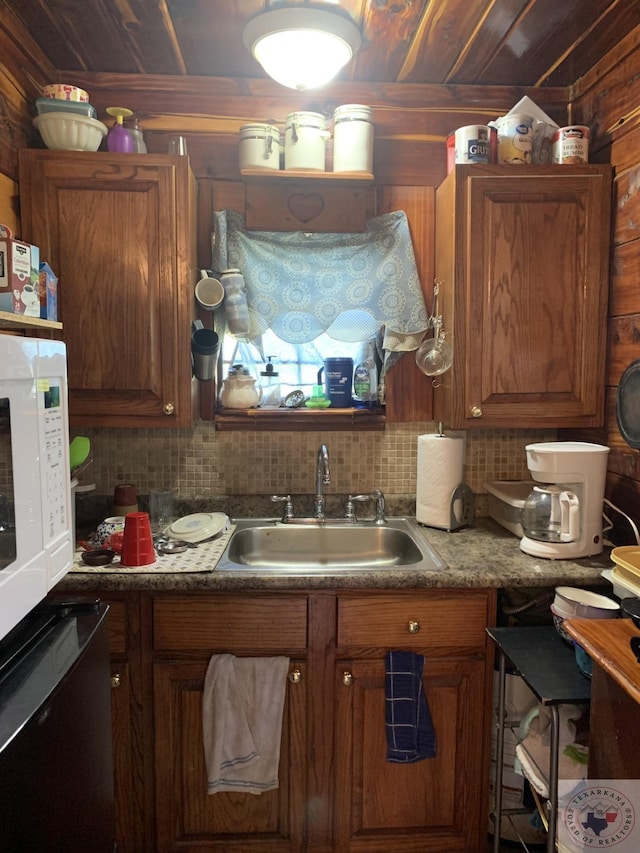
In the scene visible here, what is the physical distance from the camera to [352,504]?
2.17 metres

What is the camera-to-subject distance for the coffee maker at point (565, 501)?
1.74m

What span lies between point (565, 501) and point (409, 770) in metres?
0.87

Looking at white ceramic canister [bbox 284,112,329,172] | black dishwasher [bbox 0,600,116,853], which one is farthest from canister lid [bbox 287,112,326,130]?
black dishwasher [bbox 0,600,116,853]

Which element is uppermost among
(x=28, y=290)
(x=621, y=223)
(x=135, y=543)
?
(x=621, y=223)

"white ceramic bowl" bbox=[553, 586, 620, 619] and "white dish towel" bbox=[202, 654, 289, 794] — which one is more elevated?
"white ceramic bowl" bbox=[553, 586, 620, 619]

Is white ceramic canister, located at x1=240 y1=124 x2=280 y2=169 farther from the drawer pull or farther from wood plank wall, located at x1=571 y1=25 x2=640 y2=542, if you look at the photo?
the drawer pull

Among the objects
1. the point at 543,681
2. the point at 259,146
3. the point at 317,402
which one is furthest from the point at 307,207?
the point at 543,681

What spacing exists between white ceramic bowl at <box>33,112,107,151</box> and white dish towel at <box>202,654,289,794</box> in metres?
1.53

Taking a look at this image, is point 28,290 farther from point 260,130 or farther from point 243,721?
point 243,721

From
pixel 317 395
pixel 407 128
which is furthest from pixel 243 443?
pixel 407 128

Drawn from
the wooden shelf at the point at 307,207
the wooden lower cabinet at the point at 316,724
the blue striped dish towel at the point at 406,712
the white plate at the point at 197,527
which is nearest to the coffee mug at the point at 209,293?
the wooden shelf at the point at 307,207

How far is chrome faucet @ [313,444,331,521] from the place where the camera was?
2088 mm

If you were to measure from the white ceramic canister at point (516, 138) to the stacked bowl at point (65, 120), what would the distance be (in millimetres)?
1238

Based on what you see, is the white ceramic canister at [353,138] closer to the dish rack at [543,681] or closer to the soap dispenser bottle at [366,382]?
the soap dispenser bottle at [366,382]
